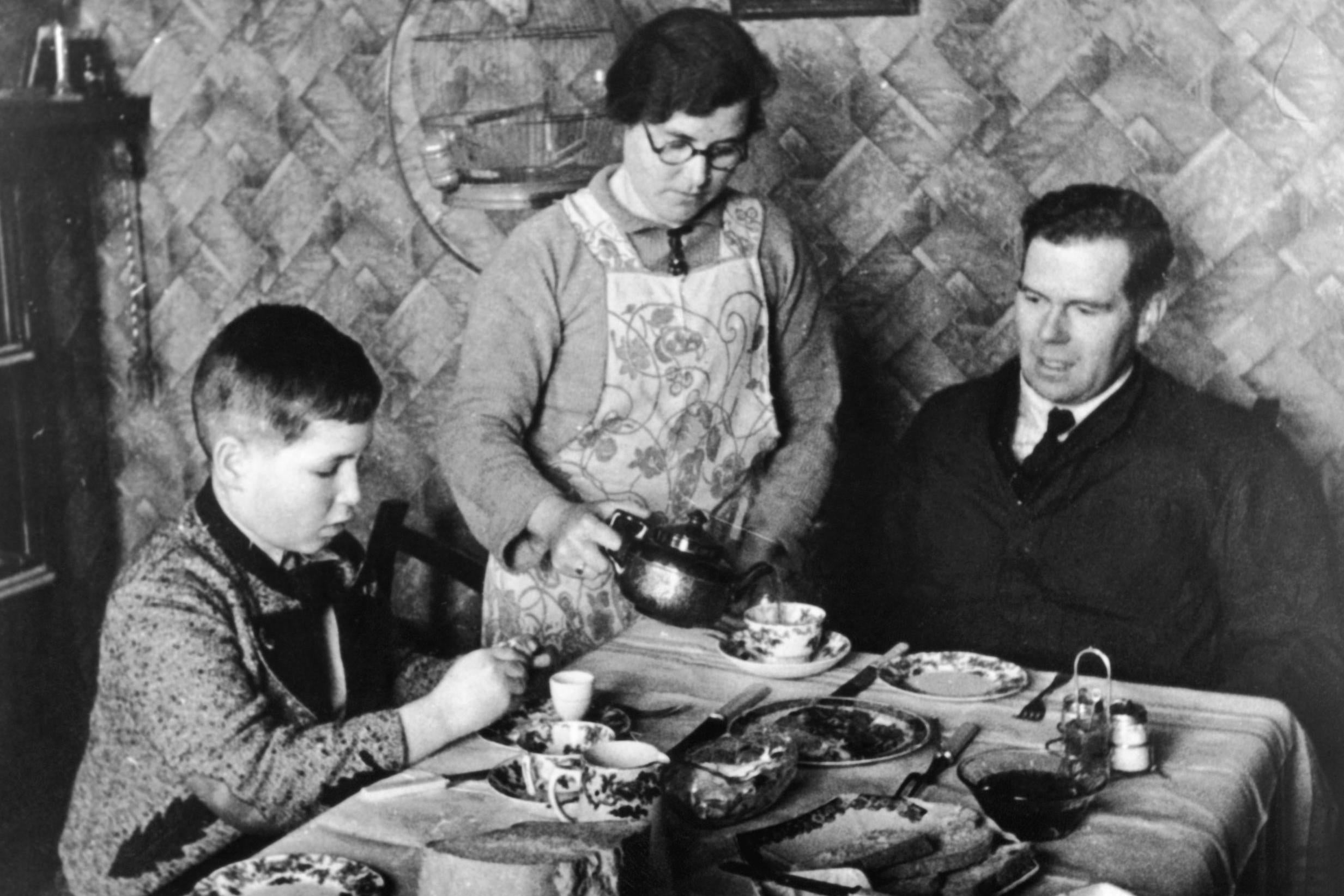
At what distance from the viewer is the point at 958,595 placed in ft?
8.27

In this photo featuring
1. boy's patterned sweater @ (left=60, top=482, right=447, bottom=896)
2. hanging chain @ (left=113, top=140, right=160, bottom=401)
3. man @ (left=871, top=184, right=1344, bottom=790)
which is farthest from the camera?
hanging chain @ (left=113, top=140, right=160, bottom=401)

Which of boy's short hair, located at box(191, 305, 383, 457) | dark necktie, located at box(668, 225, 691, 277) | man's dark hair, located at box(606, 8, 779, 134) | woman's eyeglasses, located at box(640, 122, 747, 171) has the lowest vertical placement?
boy's short hair, located at box(191, 305, 383, 457)

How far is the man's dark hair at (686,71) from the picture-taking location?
88.8 inches

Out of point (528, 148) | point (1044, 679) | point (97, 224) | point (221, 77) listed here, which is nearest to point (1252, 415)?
point (1044, 679)

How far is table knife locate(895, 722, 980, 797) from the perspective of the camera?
5.20 feet

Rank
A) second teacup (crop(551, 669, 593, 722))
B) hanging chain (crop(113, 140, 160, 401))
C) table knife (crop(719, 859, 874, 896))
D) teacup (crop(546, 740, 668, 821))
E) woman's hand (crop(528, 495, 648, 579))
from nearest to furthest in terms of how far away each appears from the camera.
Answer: table knife (crop(719, 859, 874, 896))
teacup (crop(546, 740, 668, 821))
second teacup (crop(551, 669, 593, 722))
woman's hand (crop(528, 495, 648, 579))
hanging chain (crop(113, 140, 160, 401))

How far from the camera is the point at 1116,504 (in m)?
2.44

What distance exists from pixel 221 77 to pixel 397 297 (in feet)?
2.25

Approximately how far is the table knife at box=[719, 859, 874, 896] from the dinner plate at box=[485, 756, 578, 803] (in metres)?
0.26

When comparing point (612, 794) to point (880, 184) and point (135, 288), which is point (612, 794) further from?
point (135, 288)

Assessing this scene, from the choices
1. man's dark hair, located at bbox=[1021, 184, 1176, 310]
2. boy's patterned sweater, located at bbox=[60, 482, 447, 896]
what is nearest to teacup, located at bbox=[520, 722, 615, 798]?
boy's patterned sweater, located at bbox=[60, 482, 447, 896]

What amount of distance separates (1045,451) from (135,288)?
2.33 m

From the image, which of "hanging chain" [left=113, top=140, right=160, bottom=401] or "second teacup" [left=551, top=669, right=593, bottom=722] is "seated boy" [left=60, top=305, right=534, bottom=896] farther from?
"hanging chain" [left=113, top=140, right=160, bottom=401]

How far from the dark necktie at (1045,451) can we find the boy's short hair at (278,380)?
3.71 feet
